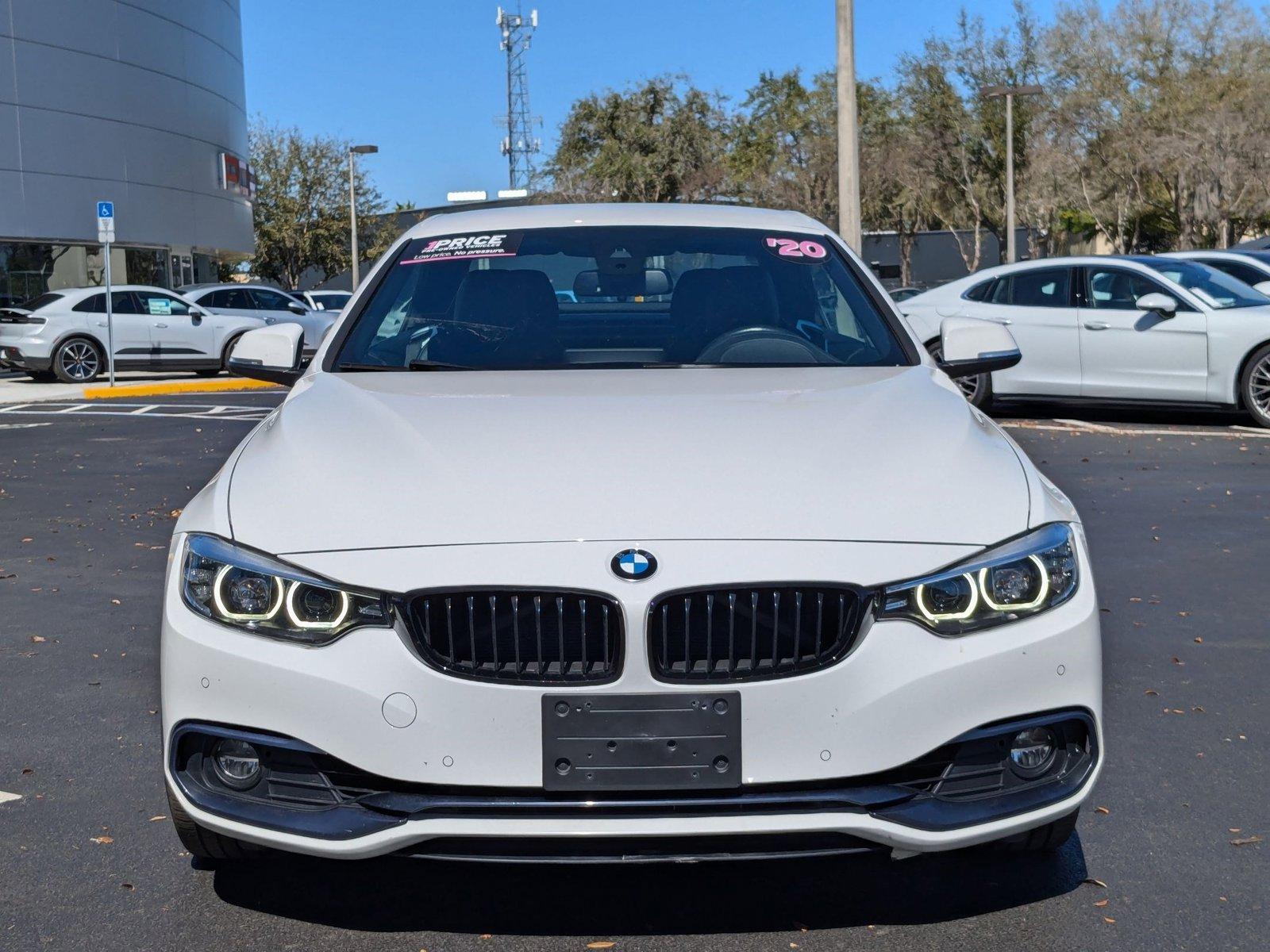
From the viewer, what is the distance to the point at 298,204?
61781 millimetres

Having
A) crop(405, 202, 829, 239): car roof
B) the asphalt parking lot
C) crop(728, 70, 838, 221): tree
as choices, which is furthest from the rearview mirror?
crop(728, 70, 838, 221): tree

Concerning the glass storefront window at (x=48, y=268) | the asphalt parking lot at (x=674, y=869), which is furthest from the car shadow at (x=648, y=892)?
the glass storefront window at (x=48, y=268)

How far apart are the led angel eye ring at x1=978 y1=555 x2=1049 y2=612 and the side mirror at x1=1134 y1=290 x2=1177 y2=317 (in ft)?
34.6

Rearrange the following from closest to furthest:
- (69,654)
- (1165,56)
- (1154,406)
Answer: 1. (69,654)
2. (1154,406)
3. (1165,56)

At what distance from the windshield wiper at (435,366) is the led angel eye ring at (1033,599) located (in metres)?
1.77

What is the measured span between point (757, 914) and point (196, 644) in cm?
129

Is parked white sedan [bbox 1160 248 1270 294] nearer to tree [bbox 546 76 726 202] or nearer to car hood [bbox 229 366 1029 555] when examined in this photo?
car hood [bbox 229 366 1029 555]

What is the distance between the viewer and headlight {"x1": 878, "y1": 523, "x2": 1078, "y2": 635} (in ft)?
9.48

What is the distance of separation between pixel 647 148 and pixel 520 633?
52852mm

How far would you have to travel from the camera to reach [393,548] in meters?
2.92

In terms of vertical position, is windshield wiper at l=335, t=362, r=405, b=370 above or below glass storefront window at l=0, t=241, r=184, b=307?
below

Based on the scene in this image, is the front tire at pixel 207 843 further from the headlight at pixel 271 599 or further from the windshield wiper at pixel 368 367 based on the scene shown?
the windshield wiper at pixel 368 367

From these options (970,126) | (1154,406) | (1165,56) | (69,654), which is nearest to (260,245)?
(970,126)

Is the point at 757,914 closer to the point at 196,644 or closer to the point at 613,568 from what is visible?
the point at 613,568
